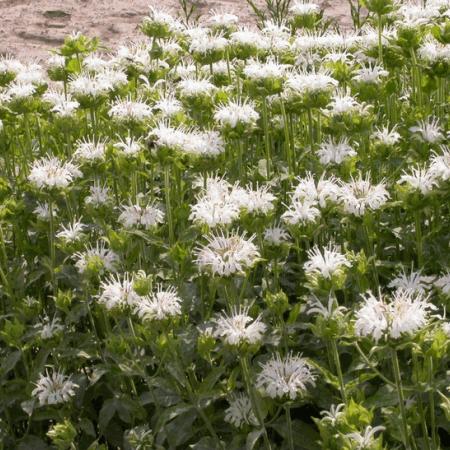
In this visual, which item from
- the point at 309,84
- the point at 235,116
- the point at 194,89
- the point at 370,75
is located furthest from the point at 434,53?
the point at 194,89

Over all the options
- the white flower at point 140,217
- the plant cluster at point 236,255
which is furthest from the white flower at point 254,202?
the white flower at point 140,217

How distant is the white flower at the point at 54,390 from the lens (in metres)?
2.62

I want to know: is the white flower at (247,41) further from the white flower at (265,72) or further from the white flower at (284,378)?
the white flower at (284,378)

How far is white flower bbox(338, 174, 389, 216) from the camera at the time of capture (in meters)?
2.52

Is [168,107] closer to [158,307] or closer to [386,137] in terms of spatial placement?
[386,137]

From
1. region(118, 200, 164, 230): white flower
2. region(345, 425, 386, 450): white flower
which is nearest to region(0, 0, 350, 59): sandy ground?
region(118, 200, 164, 230): white flower

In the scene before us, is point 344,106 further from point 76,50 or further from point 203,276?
point 76,50

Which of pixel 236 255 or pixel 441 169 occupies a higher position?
pixel 441 169

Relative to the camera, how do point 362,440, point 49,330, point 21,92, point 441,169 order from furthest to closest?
1. point 21,92
2. point 49,330
3. point 441,169
4. point 362,440

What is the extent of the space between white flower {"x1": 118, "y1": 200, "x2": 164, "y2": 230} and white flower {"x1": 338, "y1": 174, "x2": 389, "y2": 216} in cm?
53

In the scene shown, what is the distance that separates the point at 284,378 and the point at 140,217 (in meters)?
0.69

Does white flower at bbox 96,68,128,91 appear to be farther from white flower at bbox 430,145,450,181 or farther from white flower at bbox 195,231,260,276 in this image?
white flower at bbox 430,145,450,181

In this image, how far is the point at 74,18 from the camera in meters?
7.73

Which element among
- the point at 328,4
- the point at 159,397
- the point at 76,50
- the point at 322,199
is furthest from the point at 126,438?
the point at 328,4
